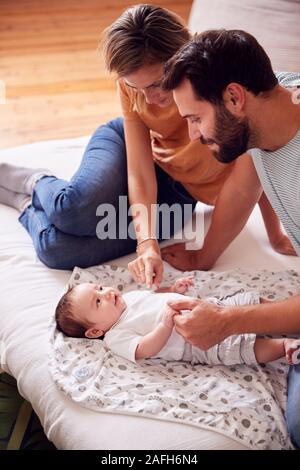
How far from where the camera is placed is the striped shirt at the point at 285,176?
4.57 feet

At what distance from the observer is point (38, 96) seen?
3.10 meters

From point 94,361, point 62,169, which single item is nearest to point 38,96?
point 62,169

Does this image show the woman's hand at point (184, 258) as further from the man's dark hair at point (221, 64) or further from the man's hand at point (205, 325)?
the man's dark hair at point (221, 64)

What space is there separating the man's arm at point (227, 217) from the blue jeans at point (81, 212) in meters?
0.15

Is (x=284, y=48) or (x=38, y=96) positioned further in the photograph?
(x=38, y=96)

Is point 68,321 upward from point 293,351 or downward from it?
downward

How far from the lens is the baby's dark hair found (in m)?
1.51

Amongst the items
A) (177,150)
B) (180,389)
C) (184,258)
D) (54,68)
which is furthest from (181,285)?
(54,68)

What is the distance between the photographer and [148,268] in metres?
1.59

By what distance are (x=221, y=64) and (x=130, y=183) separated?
56cm

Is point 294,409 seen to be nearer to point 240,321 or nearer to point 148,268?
point 240,321

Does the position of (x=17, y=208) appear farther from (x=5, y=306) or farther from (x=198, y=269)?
(x=198, y=269)

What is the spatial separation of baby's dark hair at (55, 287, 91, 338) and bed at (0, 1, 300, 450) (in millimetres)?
51
